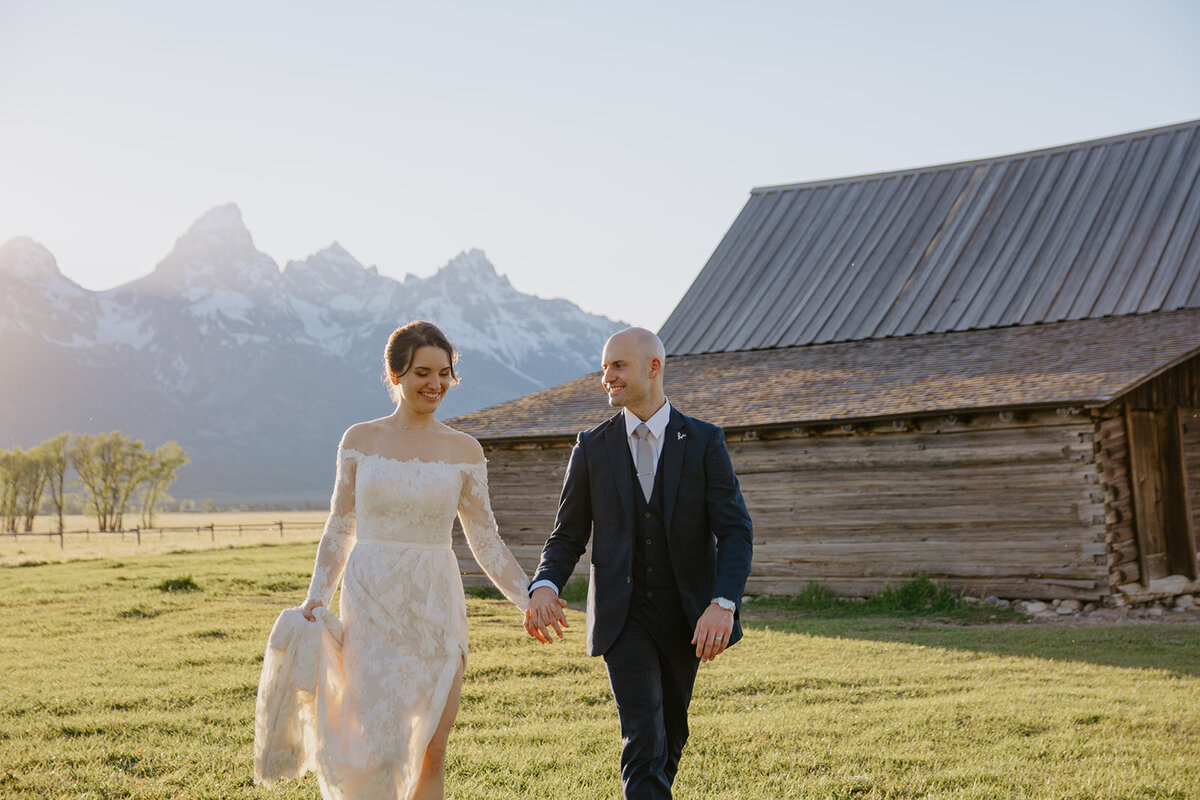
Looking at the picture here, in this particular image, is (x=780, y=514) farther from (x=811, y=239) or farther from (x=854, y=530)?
(x=811, y=239)

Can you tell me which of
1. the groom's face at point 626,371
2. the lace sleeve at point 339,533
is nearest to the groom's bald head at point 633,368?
the groom's face at point 626,371

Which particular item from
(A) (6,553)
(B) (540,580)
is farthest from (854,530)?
(A) (6,553)

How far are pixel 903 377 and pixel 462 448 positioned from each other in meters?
12.9

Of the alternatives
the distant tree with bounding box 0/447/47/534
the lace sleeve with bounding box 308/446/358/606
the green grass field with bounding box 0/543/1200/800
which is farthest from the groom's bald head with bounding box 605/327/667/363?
the distant tree with bounding box 0/447/47/534

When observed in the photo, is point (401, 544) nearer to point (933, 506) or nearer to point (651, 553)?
point (651, 553)

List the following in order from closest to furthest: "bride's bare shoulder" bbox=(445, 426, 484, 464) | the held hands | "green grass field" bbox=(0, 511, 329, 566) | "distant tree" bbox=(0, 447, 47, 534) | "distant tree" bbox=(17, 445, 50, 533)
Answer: the held hands
"bride's bare shoulder" bbox=(445, 426, 484, 464)
"green grass field" bbox=(0, 511, 329, 566)
"distant tree" bbox=(0, 447, 47, 534)
"distant tree" bbox=(17, 445, 50, 533)

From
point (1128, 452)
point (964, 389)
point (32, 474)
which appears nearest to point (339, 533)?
point (964, 389)

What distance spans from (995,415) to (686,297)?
964 centimetres

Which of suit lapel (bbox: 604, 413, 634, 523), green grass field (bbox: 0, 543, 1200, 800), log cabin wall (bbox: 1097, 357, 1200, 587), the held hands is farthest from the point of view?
log cabin wall (bbox: 1097, 357, 1200, 587)

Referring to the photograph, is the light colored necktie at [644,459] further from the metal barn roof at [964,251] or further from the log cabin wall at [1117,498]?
the metal barn roof at [964,251]

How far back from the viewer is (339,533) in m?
4.55

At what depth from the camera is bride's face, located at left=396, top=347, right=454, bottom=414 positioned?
4.45 metres

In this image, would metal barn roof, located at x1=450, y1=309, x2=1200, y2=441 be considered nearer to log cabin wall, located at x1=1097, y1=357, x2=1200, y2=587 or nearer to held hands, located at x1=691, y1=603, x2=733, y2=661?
log cabin wall, located at x1=1097, y1=357, x2=1200, y2=587

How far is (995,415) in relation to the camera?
14.6m
